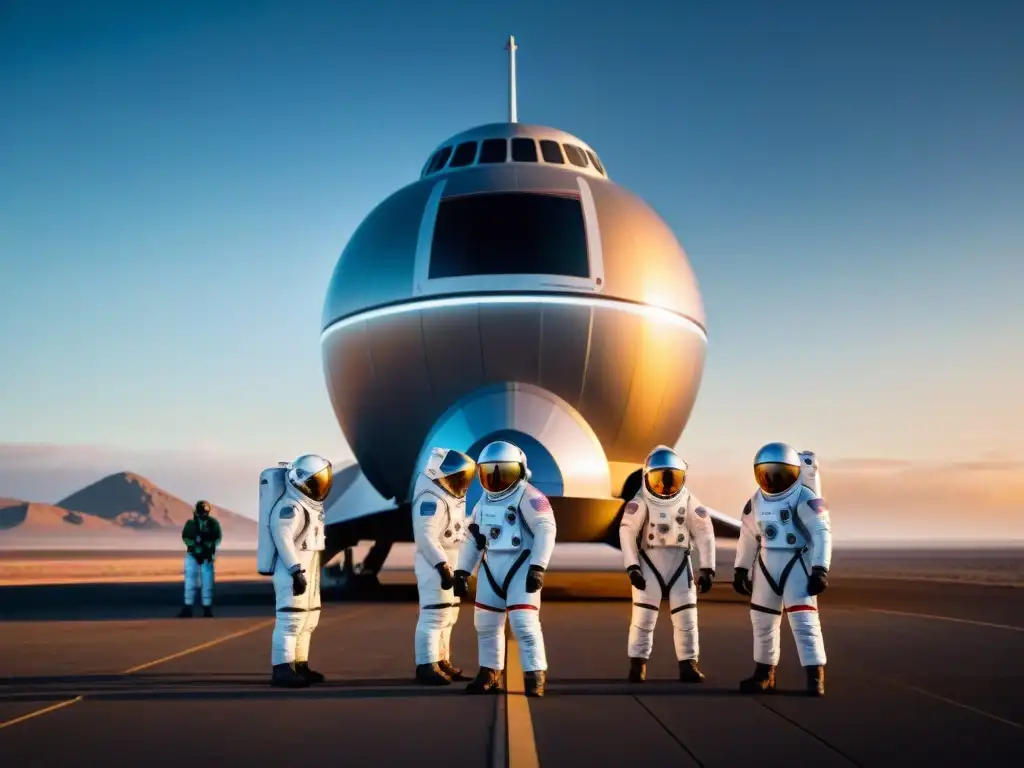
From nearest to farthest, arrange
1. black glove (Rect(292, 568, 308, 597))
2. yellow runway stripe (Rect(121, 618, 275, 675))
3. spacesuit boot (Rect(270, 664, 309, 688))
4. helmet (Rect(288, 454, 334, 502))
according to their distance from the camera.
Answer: spacesuit boot (Rect(270, 664, 309, 688)), black glove (Rect(292, 568, 308, 597)), helmet (Rect(288, 454, 334, 502)), yellow runway stripe (Rect(121, 618, 275, 675))

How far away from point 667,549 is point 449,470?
2.20m

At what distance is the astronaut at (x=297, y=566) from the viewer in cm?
979

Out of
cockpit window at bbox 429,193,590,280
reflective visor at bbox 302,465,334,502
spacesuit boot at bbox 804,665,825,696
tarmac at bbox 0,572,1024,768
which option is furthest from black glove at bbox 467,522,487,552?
cockpit window at bbox 429,193,590,280

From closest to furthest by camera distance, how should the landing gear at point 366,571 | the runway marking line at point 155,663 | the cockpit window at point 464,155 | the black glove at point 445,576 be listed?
the runway marking line at point 155,663 < the black glove at point 445,576 < the cockpit window at point 464,155 < the landing gear at point 366,571

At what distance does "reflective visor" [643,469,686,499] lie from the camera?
1066 centimetres

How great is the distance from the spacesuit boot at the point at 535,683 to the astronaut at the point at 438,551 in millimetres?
1098

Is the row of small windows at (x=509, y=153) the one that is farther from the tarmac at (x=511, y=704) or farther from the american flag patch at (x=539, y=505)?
the american flag patch at (x=539, y=505)

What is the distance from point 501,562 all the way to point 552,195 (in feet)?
38.9

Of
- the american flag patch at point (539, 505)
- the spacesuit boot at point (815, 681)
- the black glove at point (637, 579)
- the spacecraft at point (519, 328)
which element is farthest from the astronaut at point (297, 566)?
the spacecraft at point (519, 328)

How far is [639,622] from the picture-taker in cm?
1004

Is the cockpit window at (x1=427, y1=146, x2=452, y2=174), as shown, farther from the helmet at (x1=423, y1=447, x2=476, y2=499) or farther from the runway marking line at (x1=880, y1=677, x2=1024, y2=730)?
the runway marking line at (x1=880, y1=677, x2=1024, y2=730)

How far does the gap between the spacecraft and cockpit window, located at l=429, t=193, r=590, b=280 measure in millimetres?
26

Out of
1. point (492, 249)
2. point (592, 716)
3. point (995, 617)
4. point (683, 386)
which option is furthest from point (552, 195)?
point (592, 716)

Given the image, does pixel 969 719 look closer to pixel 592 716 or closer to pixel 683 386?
pixel 592 716
